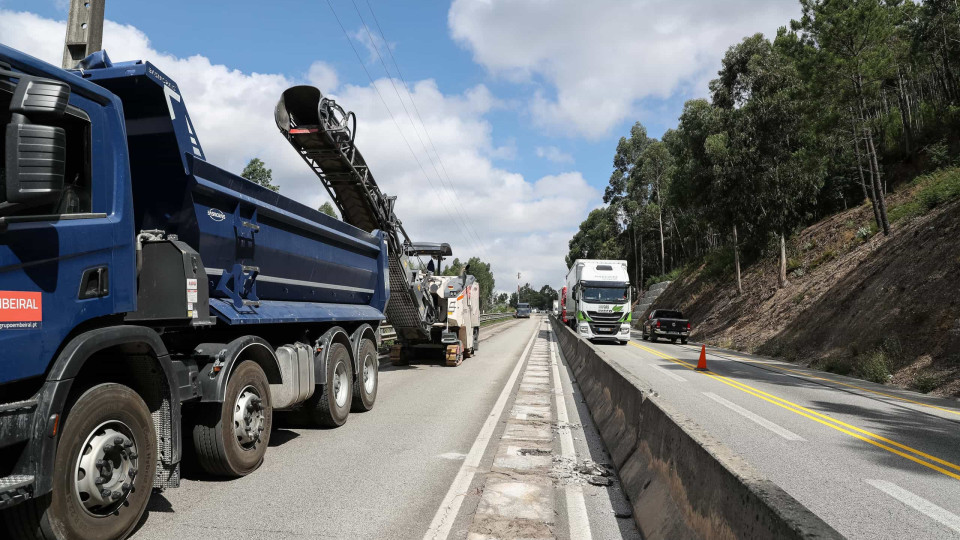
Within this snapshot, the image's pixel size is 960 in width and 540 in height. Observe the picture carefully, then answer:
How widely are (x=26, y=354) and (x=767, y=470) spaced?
651 cm

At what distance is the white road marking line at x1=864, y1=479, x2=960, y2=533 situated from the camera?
15.6 ft

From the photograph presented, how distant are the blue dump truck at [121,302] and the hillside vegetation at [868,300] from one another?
13.9 metres

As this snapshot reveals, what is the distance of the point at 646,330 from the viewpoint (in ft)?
110

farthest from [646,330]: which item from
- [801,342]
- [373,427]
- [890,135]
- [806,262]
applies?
[373,427]

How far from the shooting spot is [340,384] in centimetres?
861

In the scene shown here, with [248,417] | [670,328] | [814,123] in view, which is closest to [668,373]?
[248,417]

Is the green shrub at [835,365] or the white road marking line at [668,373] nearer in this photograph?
the white road marking line at [668,373]

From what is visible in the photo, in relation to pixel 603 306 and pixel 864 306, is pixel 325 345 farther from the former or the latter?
pixel 603 306

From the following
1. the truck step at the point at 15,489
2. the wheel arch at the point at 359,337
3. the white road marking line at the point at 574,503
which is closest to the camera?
the truck step at the point at 15,489

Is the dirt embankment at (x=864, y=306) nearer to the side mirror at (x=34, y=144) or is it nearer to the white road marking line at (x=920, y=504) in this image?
the white road marking line at (x=920, y=504)

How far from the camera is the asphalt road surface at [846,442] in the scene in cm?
500

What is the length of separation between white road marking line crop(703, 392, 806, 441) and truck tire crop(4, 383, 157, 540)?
749 centimetres

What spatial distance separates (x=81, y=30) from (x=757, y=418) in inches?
432

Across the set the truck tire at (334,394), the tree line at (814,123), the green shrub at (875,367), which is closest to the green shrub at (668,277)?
the tree line at (814,123)
